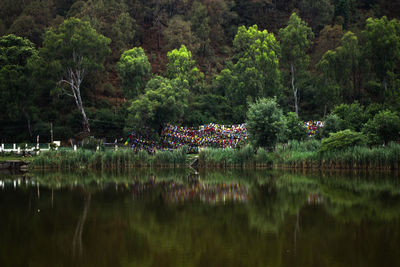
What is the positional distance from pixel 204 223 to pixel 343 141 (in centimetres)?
1736

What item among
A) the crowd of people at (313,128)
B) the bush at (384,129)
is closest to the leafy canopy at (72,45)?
the crowd of people at (313,128)

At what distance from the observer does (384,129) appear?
96.3 feet

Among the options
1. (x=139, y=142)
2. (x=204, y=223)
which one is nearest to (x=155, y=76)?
(x=139, y=142)

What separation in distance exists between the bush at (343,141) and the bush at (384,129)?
102 centimetres

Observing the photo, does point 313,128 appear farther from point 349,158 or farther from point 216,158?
point 216,158

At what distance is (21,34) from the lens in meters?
52.3

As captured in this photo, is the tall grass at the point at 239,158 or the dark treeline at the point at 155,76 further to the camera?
the dark treeline at the point at 155,76

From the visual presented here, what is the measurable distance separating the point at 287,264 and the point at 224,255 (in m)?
1.44

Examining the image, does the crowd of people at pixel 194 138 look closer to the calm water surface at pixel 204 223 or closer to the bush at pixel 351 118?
the bush at pixel 351 118

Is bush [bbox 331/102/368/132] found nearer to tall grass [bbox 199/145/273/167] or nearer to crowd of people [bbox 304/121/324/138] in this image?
crowd of people [bbox 304/121/324/138]

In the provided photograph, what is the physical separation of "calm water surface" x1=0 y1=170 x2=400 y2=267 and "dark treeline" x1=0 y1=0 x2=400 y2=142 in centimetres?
1808

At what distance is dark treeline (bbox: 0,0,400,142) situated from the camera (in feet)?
137

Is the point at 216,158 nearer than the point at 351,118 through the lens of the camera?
Yes

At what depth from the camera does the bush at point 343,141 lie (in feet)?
91.2
